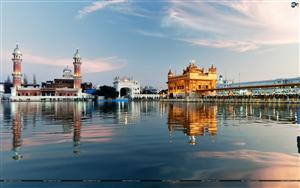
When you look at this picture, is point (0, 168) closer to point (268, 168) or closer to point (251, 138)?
point (268, 168)

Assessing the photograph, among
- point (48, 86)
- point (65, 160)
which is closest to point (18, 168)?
point (65, 160)

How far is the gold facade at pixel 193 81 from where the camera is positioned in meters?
135

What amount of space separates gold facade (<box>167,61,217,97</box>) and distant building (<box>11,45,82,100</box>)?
63361mm

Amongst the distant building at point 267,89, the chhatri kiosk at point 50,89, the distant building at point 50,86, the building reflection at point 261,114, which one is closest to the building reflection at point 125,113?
the building reflection at point 261,114

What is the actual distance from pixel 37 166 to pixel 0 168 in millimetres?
1096

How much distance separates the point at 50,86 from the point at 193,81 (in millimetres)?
89614

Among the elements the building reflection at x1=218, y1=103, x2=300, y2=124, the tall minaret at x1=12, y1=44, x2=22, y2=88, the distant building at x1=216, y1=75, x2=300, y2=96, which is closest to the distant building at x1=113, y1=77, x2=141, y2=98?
the tall minaret at x1=12, y1=44, x2=22, y2=88

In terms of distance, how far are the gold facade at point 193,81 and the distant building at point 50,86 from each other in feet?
208

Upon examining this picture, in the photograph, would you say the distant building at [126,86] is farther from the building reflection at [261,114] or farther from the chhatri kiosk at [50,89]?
the building reflection at [261,114]

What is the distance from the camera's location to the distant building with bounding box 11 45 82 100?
16025 cm

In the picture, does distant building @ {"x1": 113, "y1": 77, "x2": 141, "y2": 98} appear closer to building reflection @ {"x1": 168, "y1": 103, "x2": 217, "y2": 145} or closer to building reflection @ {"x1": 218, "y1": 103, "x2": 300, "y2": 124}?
building reflection @ {"x1": 218, "y1": 103, "x2": 300, "y2": 124}

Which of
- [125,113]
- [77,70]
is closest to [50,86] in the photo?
[77,70]

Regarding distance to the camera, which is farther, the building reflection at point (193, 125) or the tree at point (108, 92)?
the tree at point (108, 92)

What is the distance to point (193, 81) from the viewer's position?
136250mm
